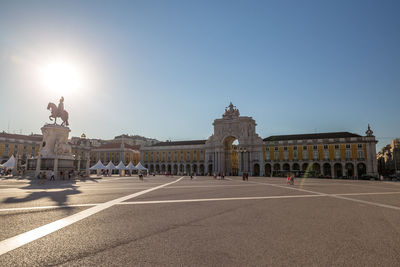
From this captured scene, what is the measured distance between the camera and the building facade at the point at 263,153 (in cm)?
6103

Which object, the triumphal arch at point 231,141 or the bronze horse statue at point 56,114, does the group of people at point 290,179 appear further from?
the triumphal arch at point 231,141

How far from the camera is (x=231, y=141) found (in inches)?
3091

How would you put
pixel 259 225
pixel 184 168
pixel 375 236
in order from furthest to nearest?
pixel 184 168 → pixel 259 225 → pixel 375 236

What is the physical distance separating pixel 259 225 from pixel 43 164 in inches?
1124

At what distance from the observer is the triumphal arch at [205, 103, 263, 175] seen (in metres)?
70.6

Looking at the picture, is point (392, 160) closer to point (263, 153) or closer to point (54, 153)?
point (263, 153)

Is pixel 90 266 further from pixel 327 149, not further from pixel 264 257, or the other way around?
pixel 327 149

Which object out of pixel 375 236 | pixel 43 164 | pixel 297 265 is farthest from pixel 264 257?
pixel 43 164

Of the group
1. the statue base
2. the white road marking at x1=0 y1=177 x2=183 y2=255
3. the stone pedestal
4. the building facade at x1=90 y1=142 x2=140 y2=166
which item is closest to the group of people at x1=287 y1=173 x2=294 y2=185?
the white road marking at x1=0 y1=177 x2=183 y2=255

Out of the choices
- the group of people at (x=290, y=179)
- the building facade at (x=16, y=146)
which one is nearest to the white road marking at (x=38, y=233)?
the group of people at (x=290, y=179)

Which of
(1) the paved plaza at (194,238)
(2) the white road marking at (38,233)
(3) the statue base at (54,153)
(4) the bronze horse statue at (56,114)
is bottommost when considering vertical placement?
(1) the paved plaza at (194,238)

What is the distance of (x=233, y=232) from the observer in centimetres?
556

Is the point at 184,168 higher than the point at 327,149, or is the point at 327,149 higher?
the point at 327,149

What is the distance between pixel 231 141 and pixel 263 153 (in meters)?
11.7
